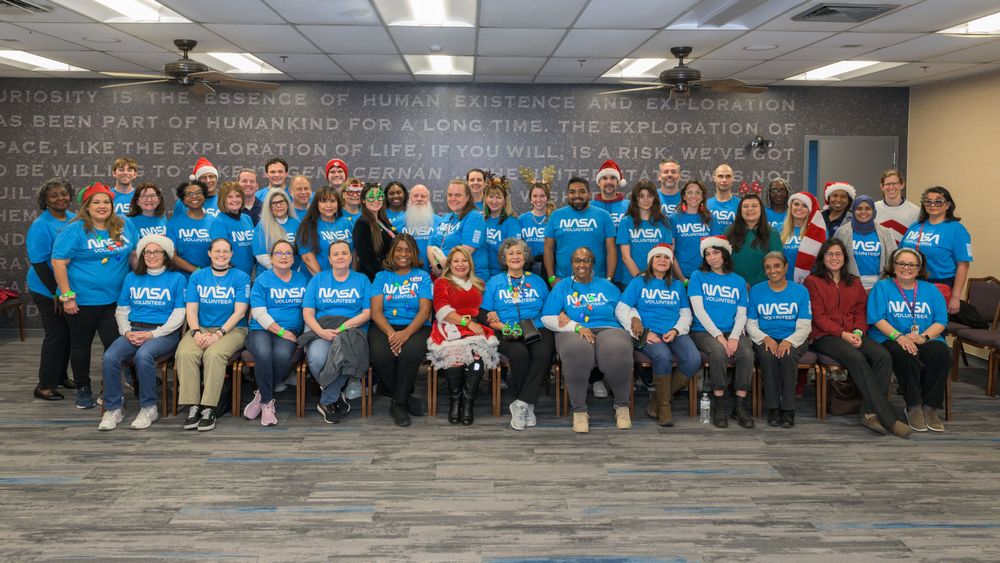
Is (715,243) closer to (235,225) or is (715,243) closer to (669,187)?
(669,187)

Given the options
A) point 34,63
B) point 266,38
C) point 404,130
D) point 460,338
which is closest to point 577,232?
point 460,338

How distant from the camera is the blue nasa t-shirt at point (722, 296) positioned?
4367 millimetres

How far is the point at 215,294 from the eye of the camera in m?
4.33

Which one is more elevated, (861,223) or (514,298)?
(861,223)

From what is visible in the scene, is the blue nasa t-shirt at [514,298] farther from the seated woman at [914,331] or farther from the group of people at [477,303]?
the seated woman at [914,331]

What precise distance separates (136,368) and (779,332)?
4309mm

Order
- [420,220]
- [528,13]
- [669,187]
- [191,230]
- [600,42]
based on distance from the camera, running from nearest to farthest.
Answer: [528,13], [191,230], [420,220], [669,187], [600,42]

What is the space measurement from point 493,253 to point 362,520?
2.52 metres

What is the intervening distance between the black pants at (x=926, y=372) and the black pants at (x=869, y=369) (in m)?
0.12

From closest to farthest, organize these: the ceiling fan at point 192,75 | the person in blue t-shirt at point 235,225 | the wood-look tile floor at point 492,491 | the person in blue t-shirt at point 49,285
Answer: the wood-look tile floor at point 492,491
the person in blue t-shirt at point 49,285
the person in blue t-shirt at point 235,225
the ceiling fan at point 192,75

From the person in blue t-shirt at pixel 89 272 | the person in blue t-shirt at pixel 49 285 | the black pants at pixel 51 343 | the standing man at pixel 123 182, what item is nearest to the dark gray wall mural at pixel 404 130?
the standing man at pixel 123 182

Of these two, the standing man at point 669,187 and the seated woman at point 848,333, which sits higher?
the standing man at point 669,187

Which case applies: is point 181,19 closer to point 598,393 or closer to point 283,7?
point 283,7

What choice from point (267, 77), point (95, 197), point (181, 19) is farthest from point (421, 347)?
point (267, 77)
